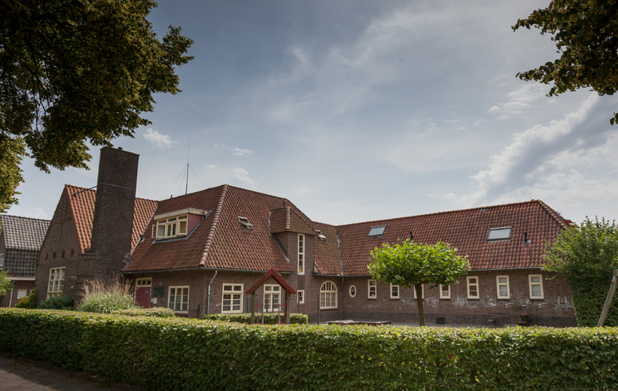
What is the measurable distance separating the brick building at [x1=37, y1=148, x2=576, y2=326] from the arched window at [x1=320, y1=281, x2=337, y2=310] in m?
0.07

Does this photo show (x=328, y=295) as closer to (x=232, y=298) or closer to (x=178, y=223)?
(x=232, y=298)

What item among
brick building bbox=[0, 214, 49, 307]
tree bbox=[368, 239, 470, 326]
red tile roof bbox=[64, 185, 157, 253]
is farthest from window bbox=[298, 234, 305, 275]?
brick building bbox=[0, 214, 49, 307]

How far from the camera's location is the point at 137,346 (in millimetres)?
9438

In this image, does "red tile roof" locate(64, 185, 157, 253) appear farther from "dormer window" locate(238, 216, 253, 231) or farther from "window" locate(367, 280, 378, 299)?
"window" locate(367, 280, 378, 299)

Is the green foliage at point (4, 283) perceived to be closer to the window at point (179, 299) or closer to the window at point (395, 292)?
the window at point (179, 299)

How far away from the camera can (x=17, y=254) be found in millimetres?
36156

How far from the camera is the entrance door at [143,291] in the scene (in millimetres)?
24469

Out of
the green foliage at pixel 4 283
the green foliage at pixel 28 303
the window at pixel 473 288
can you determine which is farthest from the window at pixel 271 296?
the green foliage at pixel 4 283

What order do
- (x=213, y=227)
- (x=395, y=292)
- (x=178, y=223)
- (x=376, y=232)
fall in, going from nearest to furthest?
(x=213, y=227) < (x=178, y=223) < (x=395, y=292) < (x=376, y=232)

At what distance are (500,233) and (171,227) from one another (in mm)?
20180

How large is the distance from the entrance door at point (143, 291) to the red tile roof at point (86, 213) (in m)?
3.01

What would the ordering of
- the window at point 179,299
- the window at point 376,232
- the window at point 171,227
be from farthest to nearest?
the window at point 376,232
the window at point 171,227
the window at point 179,299

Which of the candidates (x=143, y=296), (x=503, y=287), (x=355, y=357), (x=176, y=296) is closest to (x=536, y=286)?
(x=503, y=287)

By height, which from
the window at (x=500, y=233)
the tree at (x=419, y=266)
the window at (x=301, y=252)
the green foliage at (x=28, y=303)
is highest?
the window at (x=500, y=233)
